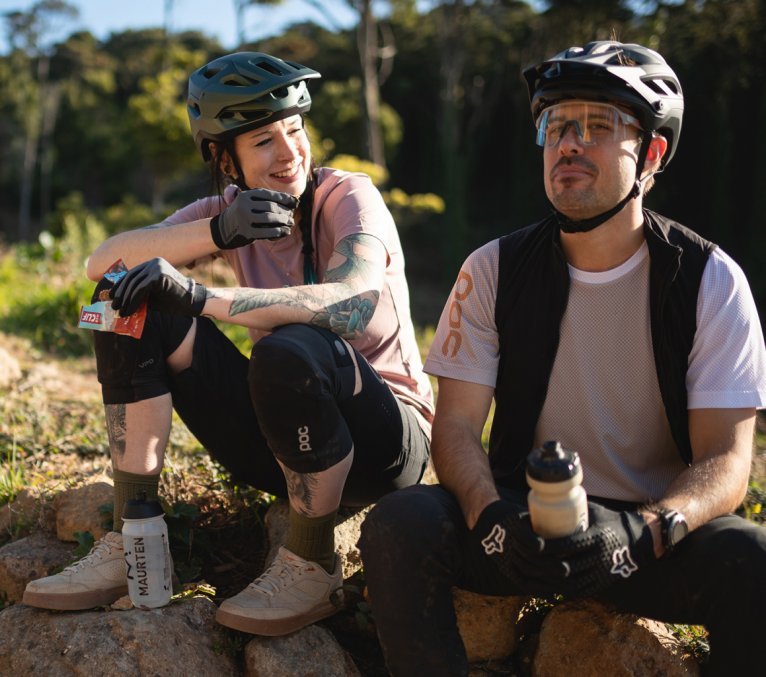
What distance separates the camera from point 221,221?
2855 millimetres

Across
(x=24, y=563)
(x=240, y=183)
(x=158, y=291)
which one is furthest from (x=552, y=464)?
(x=24, y=563)

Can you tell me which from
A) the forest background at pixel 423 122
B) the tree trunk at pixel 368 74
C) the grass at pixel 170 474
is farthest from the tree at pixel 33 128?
the grass at pixel 170 474

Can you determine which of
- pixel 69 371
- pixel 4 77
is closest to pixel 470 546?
pixel 69 371

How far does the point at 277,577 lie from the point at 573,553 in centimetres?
94

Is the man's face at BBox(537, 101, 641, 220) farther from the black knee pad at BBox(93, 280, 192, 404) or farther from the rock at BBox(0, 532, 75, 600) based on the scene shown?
the rock at BBox(0, 532, 75, 600)

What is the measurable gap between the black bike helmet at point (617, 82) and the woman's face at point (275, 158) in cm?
82

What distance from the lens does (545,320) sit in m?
2.59

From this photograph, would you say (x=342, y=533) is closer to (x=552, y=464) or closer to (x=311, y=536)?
(x=311, y=536)

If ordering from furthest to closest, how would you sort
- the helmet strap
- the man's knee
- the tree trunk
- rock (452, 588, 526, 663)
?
the tree trunk < rock (452, 588, 526, 663) < the helmet strap < the man's knee

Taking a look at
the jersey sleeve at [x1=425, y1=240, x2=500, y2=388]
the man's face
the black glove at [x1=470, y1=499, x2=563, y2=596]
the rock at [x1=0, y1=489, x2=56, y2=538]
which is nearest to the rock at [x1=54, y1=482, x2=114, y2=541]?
the rock at [x1=0, y1=489, x2=56, y2=538]

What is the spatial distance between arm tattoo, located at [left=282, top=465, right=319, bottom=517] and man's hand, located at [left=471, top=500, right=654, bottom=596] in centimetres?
58

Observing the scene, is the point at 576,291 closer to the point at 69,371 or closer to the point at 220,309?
the point at 220,309

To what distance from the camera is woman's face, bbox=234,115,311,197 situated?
306 cm

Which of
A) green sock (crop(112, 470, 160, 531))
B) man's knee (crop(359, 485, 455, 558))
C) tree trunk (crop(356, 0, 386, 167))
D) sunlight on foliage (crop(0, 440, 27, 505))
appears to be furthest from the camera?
tree trunk (crop(356, 0, 386, 167))
